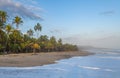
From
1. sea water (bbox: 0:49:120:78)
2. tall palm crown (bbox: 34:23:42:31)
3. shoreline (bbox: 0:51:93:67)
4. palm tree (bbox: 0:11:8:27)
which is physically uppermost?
tall palm crown (bbox: 34:23:42:31)

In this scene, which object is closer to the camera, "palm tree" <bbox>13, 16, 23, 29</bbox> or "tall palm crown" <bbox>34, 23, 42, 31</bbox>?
"palm tree" <bbox>13, 16, 23, 29</bbox>

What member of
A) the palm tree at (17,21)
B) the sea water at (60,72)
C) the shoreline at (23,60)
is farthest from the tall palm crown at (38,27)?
the sea water at (60,72)

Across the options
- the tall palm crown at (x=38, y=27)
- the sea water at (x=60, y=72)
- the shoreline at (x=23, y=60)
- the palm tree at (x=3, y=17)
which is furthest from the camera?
the tall palm crown at (x=38, y=27)

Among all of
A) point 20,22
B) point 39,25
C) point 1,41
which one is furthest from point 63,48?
point 1,41

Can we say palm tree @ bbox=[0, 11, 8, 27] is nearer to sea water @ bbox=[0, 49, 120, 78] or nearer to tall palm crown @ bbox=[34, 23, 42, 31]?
sea water @ bbox=[0, 49, 120, 78]

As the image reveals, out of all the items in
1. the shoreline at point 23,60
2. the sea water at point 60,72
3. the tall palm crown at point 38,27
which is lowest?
the sea water at point 60,72

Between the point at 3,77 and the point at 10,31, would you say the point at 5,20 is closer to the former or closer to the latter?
the point at 10,31

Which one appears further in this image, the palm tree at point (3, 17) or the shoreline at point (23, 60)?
the palm tree at point (3, 17)

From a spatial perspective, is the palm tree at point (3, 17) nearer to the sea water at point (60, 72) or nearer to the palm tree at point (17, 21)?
the palm tree at point (17, 21)

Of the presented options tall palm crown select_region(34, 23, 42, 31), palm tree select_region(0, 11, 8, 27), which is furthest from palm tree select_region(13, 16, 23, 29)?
tall palm crown select_region(34, 23, 42, 31)

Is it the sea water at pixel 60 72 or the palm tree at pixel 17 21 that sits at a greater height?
the palm tree at pixel 17 21

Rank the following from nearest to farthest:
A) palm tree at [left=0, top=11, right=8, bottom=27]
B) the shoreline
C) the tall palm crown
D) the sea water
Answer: the sea water < the shoreline < palm tree at [left=0, top=11, right=8, bottom=27] < the tall palm crown

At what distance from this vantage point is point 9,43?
250 ft

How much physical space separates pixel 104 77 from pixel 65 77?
3870 mm
